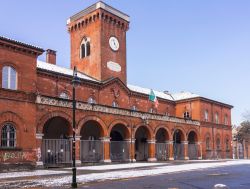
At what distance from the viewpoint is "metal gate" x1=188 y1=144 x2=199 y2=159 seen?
159 ft

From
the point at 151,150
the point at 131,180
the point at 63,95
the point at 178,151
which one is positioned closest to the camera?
the point at 131,180

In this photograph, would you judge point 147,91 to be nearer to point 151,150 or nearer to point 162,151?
point 162,151

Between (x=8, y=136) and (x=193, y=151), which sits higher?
(x=8, y=136)

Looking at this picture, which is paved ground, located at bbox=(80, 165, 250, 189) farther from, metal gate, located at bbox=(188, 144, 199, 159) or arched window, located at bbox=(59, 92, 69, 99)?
metal gate, located at bbox=(188, 144, 199, 159)

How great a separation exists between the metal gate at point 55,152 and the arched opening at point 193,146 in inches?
859

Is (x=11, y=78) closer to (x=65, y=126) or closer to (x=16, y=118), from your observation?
(x=16, y=118)

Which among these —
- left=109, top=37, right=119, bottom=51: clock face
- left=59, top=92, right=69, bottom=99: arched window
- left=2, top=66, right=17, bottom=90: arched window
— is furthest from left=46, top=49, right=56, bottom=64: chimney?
left=2, top=66, right=17, bottom=90: arched window

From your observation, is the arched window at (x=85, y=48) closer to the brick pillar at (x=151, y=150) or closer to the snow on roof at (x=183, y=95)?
the brick pillar at (x=151, y=150)

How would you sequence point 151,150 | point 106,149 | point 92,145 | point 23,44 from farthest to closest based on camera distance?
point 151,150
point 106,149
point 92,145
point 23,44

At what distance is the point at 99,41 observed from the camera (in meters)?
42.3

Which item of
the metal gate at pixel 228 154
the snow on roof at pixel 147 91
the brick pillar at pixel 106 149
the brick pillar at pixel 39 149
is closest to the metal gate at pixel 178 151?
the snow on roof at pixel 147 91

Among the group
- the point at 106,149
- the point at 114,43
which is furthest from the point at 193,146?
the point at 106,149

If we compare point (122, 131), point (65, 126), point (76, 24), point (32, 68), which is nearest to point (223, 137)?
point (122, 131)

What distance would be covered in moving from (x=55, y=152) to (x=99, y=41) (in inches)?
642
